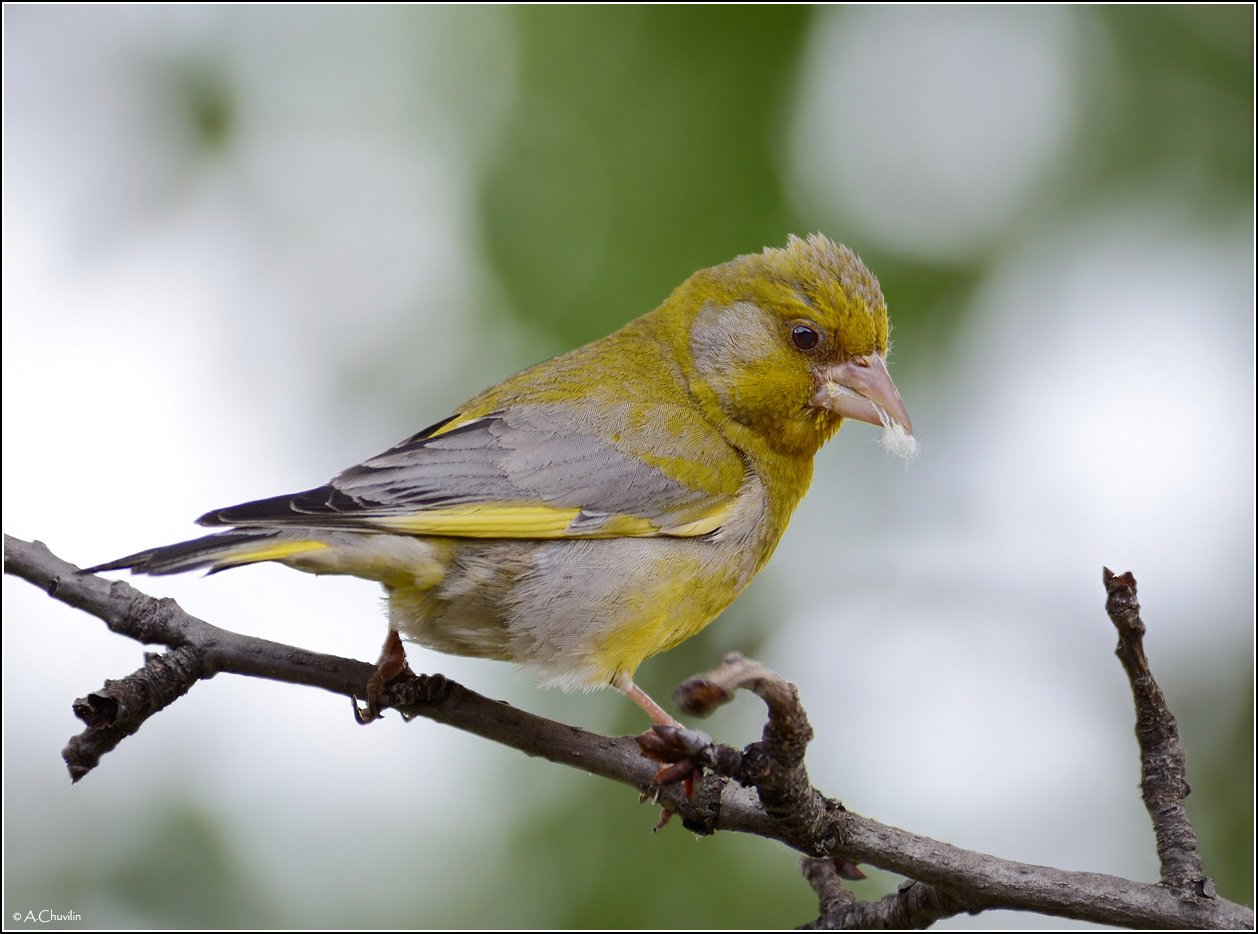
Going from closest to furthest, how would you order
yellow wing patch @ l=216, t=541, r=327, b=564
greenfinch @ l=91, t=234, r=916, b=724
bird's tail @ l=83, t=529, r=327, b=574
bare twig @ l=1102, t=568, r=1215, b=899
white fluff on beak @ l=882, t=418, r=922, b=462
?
bird's tail @ l=83, t=529, r=327, b=574 < bare twig @ l=1102, t=568, r=1215, b=899 < yellow wing patch @ l=216, t=541, r=327, b=564 < greenfinch @ l=91, t=234, r=916, b=724 < white fluff on beak @ l=882, t=418, r=922, b=462

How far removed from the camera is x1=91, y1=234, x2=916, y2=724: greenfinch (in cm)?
383

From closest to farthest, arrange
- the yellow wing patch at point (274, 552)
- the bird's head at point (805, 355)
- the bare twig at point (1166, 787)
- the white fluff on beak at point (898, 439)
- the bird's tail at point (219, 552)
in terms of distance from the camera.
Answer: the bird's tail at point (219, 552)
the bare twig at point (1166, 787)
the yellow wing patch at point (274, 552)
the white fluff on beak at point (898, 439)
the bird's head at point (805, 355)

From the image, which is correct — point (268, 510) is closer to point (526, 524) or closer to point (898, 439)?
point (526, 524)

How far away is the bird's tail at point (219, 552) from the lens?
3.08 m

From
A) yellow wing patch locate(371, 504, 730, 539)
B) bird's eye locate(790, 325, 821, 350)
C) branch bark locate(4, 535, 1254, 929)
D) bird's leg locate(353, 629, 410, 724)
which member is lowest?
branch bark locate(4, 535, 1254, 929)

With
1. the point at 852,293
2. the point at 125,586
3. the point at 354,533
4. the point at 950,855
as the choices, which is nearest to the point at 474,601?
the point at 354,533

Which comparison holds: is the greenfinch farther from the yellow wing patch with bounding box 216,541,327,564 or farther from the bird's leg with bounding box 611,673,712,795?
the bird's leg with bounding box 611,673,712,795

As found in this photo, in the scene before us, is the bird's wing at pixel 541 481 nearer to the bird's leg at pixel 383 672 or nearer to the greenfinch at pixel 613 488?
the greenfinch at pixel 613 488

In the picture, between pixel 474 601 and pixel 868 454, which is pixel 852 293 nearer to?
pixel 868 454

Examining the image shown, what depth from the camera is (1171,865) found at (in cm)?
326

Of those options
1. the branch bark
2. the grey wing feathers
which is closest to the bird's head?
the grey wing feathers

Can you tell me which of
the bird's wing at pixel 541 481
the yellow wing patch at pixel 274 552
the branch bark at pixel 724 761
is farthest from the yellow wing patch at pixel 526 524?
the branch bark at pixel 724 761

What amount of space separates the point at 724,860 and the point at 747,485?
142 cm

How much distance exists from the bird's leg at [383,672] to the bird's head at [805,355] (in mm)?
1749
